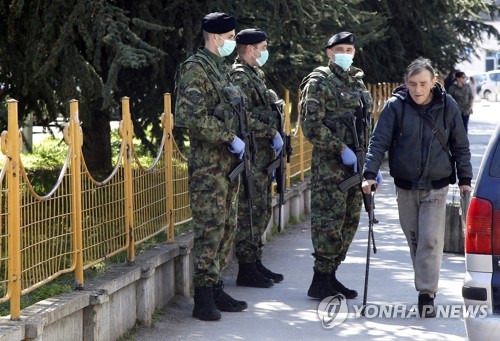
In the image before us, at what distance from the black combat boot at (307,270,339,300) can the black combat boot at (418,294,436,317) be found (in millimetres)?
836

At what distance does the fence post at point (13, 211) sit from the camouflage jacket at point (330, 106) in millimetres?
2980

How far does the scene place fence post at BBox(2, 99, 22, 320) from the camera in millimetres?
5598

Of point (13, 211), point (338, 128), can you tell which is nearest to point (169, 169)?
point (338, 128)

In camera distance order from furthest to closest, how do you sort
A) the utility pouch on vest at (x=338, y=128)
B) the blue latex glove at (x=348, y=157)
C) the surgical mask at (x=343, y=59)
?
the surgical mask at (x=343, y=59) → the utility pouch on vest at (x=338, y=128) → the blue latex glove at (x=348, y=157)

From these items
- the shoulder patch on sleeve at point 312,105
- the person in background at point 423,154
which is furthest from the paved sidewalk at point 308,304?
the shoulder patch on sleeve at point 312,105

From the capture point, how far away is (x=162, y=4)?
12.2 metres

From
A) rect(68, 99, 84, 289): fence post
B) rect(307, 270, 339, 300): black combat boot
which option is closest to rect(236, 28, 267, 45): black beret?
rect(307, 270, 339, 300): black combat boot

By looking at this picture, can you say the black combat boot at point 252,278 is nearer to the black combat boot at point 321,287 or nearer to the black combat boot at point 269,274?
the black combat boot at point 269,274

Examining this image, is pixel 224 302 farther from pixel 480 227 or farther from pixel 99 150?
pixel 99 150

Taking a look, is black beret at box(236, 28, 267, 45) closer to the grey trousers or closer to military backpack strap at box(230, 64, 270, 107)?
military backpack strap at box(230, 64, 270, 107)

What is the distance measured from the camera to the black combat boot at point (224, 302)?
7.93 metres

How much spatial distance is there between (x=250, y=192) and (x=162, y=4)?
4406mm

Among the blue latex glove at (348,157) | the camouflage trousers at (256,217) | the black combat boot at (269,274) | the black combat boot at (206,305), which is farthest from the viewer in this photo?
the black combat boot at (269,274)

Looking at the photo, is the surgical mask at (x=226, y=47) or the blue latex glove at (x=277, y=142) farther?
the blue latex glove at (x=277, y=142)
